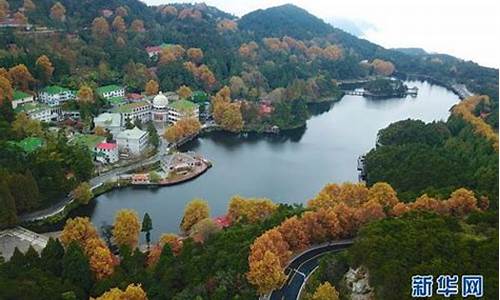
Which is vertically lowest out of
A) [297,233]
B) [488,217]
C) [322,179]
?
[322,179]

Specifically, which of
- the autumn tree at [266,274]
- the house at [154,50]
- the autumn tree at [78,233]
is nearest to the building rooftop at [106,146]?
the autumn tree at [78,233]

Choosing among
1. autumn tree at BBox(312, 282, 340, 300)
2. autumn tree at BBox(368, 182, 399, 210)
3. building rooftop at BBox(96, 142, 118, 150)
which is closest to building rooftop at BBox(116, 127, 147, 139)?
building rooftop at BBox(96, 142, 118, 150)

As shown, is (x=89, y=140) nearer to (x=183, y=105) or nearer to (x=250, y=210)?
(x=183, y=105)

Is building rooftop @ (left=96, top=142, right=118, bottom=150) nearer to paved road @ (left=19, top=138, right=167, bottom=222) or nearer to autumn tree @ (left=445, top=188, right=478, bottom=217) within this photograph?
paved road @ (left=19, top=138, right=167, bottom=222)

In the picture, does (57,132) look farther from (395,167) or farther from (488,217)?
(488,217)

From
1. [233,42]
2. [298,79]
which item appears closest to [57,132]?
[298,79]

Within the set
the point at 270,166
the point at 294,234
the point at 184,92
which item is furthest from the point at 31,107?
the point at 294,234

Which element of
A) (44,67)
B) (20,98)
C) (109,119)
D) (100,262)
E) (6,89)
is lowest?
(100,262)
